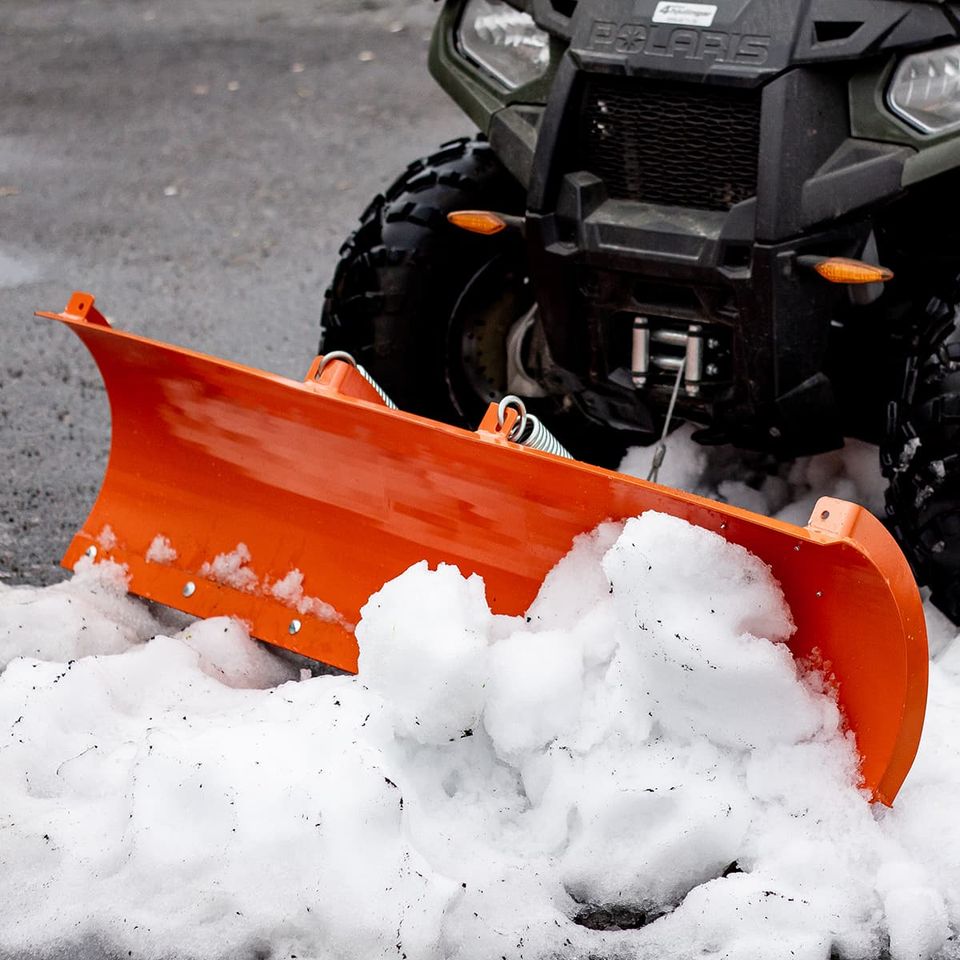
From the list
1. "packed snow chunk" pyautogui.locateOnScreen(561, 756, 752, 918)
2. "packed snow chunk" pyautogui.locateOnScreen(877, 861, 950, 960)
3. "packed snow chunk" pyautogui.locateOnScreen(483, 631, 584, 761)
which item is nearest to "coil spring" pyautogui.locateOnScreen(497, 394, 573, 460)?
"packed snow chunk" pyautogui.locateOnScreen(483, 631, 584, 761)

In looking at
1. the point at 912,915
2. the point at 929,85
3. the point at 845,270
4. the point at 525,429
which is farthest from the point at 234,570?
the point at 929,85

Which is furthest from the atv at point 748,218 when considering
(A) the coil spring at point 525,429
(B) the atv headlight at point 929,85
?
(A) the coil spring at point 525,429

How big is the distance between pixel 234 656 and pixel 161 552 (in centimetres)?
36

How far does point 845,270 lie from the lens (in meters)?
3.10

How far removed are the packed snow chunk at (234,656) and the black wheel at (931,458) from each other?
1.34m

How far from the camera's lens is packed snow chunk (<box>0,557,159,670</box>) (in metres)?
3.31

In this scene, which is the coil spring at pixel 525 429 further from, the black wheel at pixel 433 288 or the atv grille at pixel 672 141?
the black wheel at pixel 433 288

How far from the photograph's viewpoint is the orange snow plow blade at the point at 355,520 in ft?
8.66

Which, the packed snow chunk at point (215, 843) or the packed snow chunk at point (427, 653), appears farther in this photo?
the packed snow chunk at point (427, 653)

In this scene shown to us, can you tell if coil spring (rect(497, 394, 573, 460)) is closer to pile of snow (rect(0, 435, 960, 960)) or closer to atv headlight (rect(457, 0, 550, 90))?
pile of snow (rect(0, 435, 960, 960))

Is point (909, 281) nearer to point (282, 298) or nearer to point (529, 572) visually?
point (529, 572)

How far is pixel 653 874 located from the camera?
266 centimetres

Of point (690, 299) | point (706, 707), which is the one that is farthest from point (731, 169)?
point (706, 707)

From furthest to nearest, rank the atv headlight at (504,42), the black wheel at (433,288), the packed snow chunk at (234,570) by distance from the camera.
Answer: the black wheel at (433,288), the atv headlight at (504,42), the packed snow chunk at (234,570)
